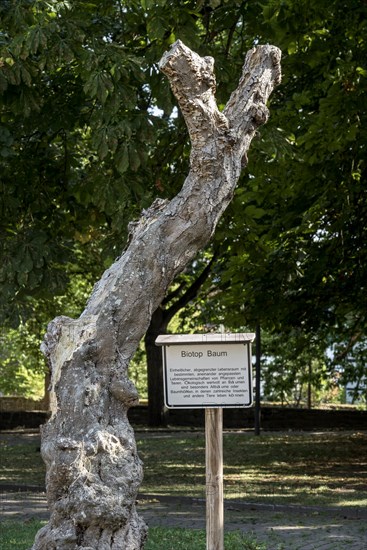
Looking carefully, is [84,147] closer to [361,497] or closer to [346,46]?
[346,46]

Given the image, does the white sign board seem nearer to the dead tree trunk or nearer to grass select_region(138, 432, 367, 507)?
the dead tree trunk

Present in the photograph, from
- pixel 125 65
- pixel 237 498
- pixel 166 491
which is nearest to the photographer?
pixel 125 65

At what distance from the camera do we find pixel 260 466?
804 inches

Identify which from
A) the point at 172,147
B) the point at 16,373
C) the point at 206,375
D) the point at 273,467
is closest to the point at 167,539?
the point at 206,375

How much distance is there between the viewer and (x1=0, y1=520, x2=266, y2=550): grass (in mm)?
10258

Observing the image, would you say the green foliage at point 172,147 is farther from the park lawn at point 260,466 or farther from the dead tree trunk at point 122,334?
the dead tree trunk at point 122,334

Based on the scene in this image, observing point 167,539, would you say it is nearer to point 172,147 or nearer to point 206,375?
point 206,375

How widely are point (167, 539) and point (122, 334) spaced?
4557mm

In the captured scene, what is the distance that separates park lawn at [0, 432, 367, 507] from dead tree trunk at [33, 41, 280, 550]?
8.04 meters

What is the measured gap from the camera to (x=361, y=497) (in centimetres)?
1555

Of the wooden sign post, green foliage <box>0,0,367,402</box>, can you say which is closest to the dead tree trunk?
the wooden sign post

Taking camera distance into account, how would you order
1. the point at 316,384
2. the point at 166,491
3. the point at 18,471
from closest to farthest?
the point at 166,491 < the point at 18,471 < the point at 316,384

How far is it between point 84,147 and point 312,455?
7.73 metres

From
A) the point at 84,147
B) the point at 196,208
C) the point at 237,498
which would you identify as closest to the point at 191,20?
the point at 237,498
